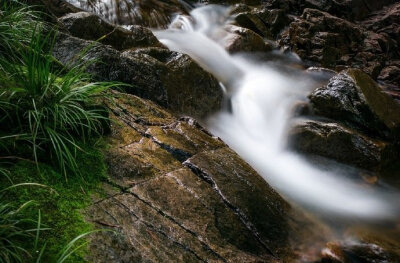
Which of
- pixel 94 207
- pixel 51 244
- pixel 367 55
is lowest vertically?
pixel 51 244

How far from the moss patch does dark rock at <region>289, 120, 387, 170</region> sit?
5726mm

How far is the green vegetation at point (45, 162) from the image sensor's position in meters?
2.30

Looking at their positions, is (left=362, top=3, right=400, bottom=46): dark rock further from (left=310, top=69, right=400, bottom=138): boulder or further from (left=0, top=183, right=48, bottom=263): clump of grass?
(left=0, top=183, right=48, bottom=263): clump of grass

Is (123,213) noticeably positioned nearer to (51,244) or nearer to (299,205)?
(51,244)

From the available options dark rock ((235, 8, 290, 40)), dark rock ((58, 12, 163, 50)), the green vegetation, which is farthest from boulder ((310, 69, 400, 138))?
dark rock ((235, 8, 290, 40))

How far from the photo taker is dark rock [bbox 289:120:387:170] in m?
7.43

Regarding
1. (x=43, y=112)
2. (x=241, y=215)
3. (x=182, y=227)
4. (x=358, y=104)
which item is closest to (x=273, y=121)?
(x=358, y=104)

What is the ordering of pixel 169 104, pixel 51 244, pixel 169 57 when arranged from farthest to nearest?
pixel 169 57 → pixel 169 104 → pixel 51 244

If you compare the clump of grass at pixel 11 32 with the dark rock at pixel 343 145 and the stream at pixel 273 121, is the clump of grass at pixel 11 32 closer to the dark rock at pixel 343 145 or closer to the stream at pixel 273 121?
the stream at pixel 273 121

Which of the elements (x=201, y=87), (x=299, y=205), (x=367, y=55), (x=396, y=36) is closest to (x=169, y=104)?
(x=201, y=87)

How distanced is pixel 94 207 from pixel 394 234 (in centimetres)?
547

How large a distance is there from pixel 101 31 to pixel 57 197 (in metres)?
5.93

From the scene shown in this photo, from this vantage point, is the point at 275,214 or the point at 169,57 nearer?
the point at 275,214

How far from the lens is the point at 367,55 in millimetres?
15211
